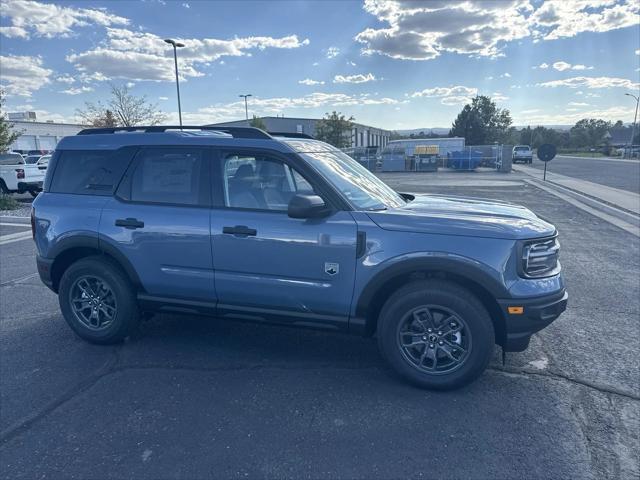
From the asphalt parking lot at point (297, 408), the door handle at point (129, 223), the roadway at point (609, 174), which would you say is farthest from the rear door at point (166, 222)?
the roadway at point (609, 174)

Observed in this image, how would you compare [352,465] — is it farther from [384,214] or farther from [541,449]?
[384,214]

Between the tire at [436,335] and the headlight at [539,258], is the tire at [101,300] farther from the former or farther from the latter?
the headlight at [539,258]

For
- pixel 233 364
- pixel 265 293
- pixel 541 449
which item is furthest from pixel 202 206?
pixel 541 449

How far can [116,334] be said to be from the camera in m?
4.05

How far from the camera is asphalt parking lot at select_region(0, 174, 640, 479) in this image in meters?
2.54

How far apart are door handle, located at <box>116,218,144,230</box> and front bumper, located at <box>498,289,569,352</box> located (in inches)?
118

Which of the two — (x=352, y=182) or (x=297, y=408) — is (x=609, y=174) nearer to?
(x=352, y=182)

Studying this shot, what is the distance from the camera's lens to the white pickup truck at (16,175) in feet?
48.9

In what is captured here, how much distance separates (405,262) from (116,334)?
2793 millimetres

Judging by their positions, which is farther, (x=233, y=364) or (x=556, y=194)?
(x=556, y=194)

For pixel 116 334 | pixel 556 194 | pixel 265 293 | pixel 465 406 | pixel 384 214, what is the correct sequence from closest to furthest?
pixel 465 406 < pixel 384 214 < pixel 265 293 < pixel 116 334 < pixel 556 194

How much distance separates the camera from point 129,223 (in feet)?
12.5

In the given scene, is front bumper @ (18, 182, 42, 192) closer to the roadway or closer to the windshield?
the windshield

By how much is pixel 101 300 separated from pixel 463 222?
3350 mm
